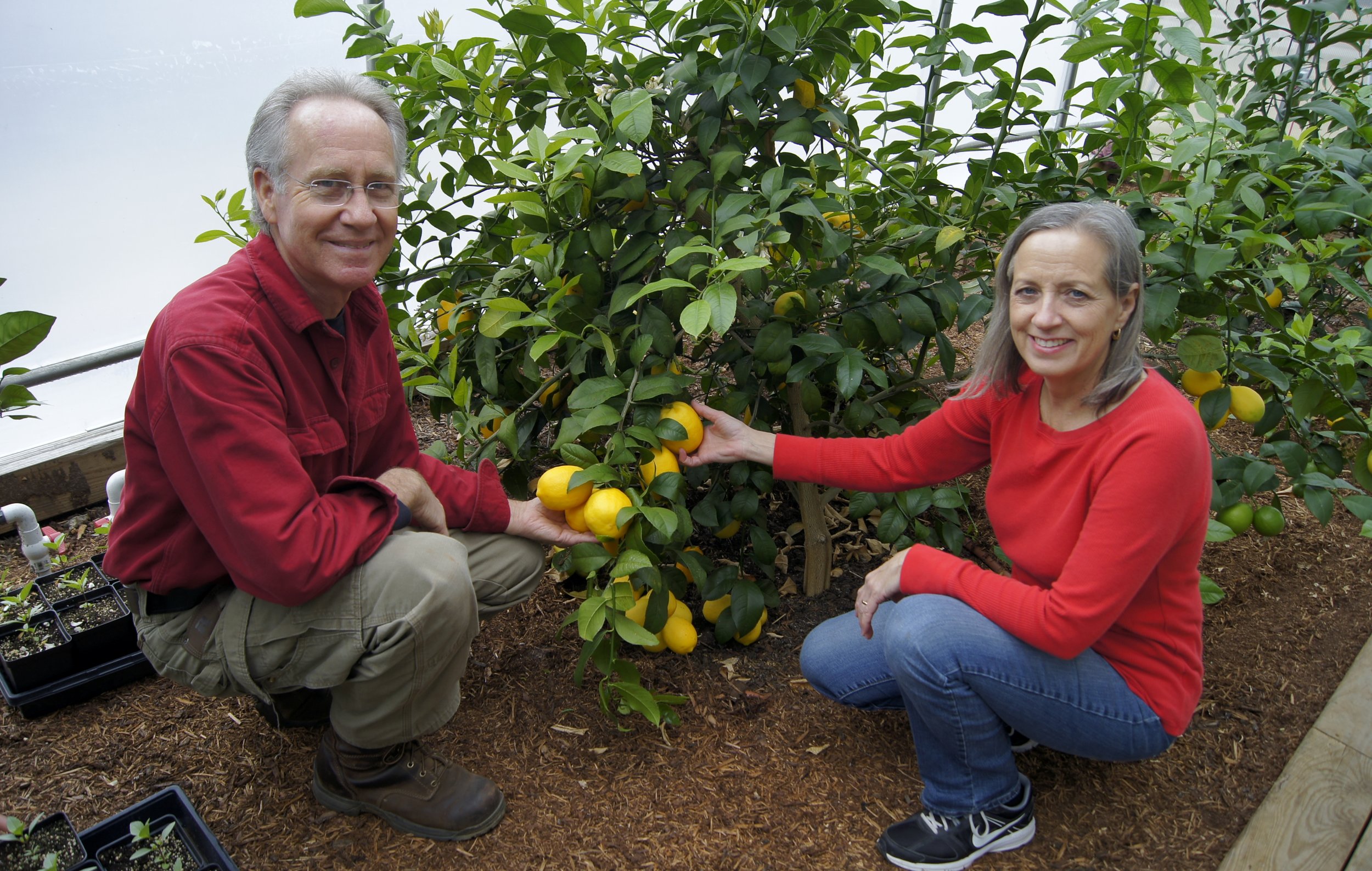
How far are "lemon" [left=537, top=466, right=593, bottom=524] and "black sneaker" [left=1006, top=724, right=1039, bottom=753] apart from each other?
0.94 metres

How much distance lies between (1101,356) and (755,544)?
76cm

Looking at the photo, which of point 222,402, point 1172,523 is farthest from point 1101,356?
point 222,402

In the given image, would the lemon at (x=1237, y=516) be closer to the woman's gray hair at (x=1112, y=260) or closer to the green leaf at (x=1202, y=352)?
the green leaf at (x=1202, y=352)

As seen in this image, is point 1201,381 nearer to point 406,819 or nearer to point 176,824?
point 406,819

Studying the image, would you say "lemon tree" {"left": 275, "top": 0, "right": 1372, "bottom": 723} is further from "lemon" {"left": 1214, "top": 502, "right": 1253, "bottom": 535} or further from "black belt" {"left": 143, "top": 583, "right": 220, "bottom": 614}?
"black belt" {"left": 143, "top": 583, "right": 220, "bottom": 614}

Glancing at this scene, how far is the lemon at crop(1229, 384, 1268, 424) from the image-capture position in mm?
1854

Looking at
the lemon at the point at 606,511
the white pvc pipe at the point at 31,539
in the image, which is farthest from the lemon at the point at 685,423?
the white pvc pipe at the point at 31,539

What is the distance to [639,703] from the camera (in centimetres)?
165

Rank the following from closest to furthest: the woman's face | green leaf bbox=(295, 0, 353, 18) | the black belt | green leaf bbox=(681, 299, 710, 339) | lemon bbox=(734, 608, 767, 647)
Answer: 1. green leaf bbox=(681, 299, 710, 339)
2. the woman's face
3. the black belt
4. green leaf bbox=(295, 0, 353, 18)
5. lemon bbox=(734, 608, 767, 647)

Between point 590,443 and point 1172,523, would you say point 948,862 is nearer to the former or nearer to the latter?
point 1172,523

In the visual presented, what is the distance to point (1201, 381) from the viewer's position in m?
1.92

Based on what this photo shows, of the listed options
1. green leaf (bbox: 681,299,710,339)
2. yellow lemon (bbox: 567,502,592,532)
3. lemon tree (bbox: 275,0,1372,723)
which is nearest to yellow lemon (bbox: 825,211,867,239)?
lemon tree (bbox: 275,0,1372,723)


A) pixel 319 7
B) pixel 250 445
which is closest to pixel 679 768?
pixel 250 445

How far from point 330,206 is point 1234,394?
1766mm
